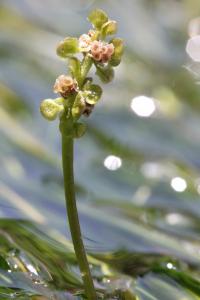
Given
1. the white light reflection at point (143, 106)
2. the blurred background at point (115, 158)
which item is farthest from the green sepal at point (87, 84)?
the white light reflection at point (143, 106)

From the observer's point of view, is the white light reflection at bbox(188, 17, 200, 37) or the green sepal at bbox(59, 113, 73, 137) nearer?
the green sepal at bbox(59, 113, 73, 137)

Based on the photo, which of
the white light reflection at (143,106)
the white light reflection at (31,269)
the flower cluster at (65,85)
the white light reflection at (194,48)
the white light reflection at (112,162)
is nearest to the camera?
the flower cluster at (65,85)

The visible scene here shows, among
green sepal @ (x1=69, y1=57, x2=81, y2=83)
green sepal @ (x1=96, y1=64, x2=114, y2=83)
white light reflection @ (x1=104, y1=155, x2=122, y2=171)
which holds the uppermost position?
white light reflection @ (x1=104, y1=155, x2=122, y2=171)

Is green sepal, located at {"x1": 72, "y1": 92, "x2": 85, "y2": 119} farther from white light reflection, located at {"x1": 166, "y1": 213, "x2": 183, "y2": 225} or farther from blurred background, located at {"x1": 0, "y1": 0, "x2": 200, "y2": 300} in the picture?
white light reflection, located at {"x1": 166, "y1": 213, "x2": 183, "y2": 225}

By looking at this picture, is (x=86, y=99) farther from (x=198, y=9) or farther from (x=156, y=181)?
(x=198, y=9)

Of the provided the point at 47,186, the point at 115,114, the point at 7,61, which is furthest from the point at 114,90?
the point at 47,186

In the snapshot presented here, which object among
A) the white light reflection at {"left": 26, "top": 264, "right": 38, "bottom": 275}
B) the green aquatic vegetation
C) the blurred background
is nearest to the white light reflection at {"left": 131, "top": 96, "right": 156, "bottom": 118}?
the blurred background

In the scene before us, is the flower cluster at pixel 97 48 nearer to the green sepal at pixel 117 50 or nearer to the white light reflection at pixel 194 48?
the green sepal at pixel 117 50

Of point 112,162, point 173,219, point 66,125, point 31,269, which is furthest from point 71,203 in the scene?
point 112,162
